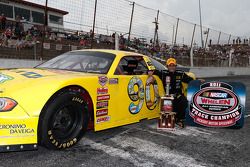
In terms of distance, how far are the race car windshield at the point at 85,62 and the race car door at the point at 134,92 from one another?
0.20 metres

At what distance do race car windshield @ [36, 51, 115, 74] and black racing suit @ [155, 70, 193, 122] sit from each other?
3.81 ft

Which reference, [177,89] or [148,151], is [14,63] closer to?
[177,89]

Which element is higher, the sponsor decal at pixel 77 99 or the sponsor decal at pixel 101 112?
the sponsor decal at pixel 77 99

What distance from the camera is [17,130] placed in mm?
3057

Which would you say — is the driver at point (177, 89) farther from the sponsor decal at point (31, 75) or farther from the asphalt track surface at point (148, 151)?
the sponsor decal at point (31, 75)

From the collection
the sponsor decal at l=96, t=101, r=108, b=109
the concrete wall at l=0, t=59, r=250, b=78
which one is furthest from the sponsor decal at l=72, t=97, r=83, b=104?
Result: the concrete wall at l=0, t=59, r=250, b=78

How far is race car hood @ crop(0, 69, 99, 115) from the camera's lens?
314 cm

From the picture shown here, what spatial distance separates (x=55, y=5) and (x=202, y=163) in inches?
310

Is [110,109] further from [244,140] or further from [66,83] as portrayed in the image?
[244,140]

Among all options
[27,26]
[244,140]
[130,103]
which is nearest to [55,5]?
[27,26]

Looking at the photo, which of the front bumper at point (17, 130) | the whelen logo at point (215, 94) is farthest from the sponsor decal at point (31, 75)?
the whelen logo at point (215, 94)

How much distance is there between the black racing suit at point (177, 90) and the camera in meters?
5.20

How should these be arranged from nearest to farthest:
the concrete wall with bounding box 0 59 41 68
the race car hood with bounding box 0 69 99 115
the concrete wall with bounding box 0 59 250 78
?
the race car hood with bounding box 0 69 99 115, the concrete wall with bounding box 0 59 41 68, the concrete wall with bounding box 0 59 250 78

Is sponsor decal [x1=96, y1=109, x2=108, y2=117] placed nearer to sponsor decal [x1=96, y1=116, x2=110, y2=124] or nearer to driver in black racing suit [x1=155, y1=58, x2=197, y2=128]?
sponsor decal [x1=96, y1=116, x2=110, y2=124]
